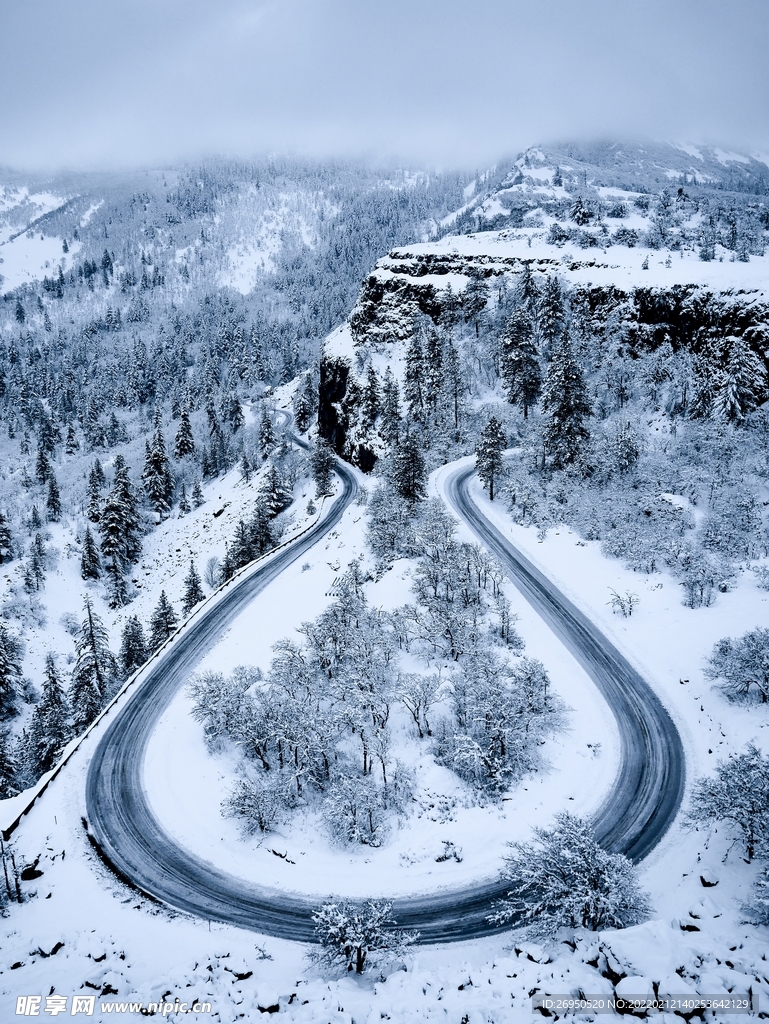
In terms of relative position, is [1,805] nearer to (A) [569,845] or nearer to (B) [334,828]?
(B) [334,828]

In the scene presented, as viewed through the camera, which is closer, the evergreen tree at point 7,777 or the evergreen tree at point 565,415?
the evergreen tree at point 7,777

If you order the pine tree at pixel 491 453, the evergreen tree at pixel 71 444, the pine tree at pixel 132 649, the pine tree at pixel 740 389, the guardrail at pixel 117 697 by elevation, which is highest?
the pine tree at pixel 740 389

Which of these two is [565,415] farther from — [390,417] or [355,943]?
[355,943]

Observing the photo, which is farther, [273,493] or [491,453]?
[273,493]

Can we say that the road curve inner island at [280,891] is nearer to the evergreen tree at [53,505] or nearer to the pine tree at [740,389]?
the pine tree at [740,389]

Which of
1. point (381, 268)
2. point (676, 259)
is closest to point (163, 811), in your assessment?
point (676, 259)

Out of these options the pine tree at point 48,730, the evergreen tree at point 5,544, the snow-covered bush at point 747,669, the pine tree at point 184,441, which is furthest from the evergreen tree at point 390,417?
the evergreen tree at point 5,544

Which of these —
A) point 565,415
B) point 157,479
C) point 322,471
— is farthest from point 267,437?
point 565,415
